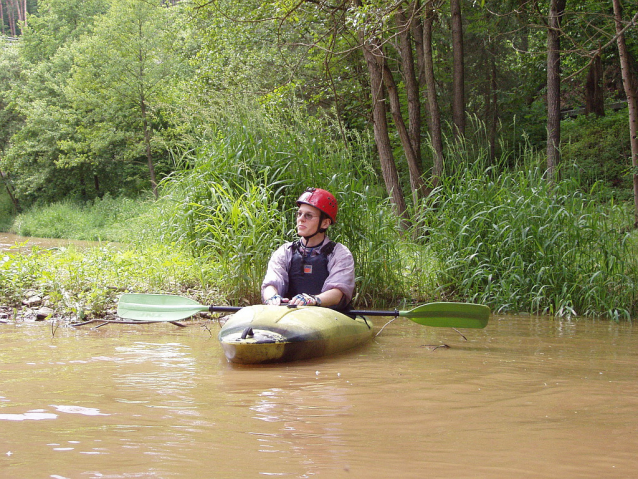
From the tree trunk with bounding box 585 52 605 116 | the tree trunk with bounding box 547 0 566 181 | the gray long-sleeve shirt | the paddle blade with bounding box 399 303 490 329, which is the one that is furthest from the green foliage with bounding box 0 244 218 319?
the tree trunk with bounding box 585 52 605 116

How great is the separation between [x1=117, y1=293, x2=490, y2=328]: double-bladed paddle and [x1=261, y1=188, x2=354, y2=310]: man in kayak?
32 centimetres

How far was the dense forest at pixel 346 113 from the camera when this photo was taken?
6602 mm

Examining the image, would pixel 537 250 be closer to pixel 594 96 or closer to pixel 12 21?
pixel 594 96

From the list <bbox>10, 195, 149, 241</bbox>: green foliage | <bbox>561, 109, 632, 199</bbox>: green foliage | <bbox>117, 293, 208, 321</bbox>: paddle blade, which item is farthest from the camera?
<bbox>10, 195, 149, 241</bbox>: green foliage

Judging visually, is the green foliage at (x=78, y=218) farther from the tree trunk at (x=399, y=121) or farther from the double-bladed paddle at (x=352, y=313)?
the double-bladed paddle at (x=352, y=313)

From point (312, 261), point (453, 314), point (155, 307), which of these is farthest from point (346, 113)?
point (155, 307)

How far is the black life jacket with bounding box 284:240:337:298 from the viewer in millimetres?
4879

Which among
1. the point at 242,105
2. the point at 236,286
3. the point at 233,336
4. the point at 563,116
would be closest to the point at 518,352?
the point at 233,336

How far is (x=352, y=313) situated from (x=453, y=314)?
837mm

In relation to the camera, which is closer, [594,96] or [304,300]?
[304,300]

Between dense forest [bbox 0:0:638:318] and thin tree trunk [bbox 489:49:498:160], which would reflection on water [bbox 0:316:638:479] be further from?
thin tree trunk [bbox 489:49:498:160]

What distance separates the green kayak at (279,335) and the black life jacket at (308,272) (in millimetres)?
606

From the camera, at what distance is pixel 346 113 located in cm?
1508

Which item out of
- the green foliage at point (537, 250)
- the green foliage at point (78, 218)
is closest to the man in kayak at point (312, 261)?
the green foliage at point (537, 250)
